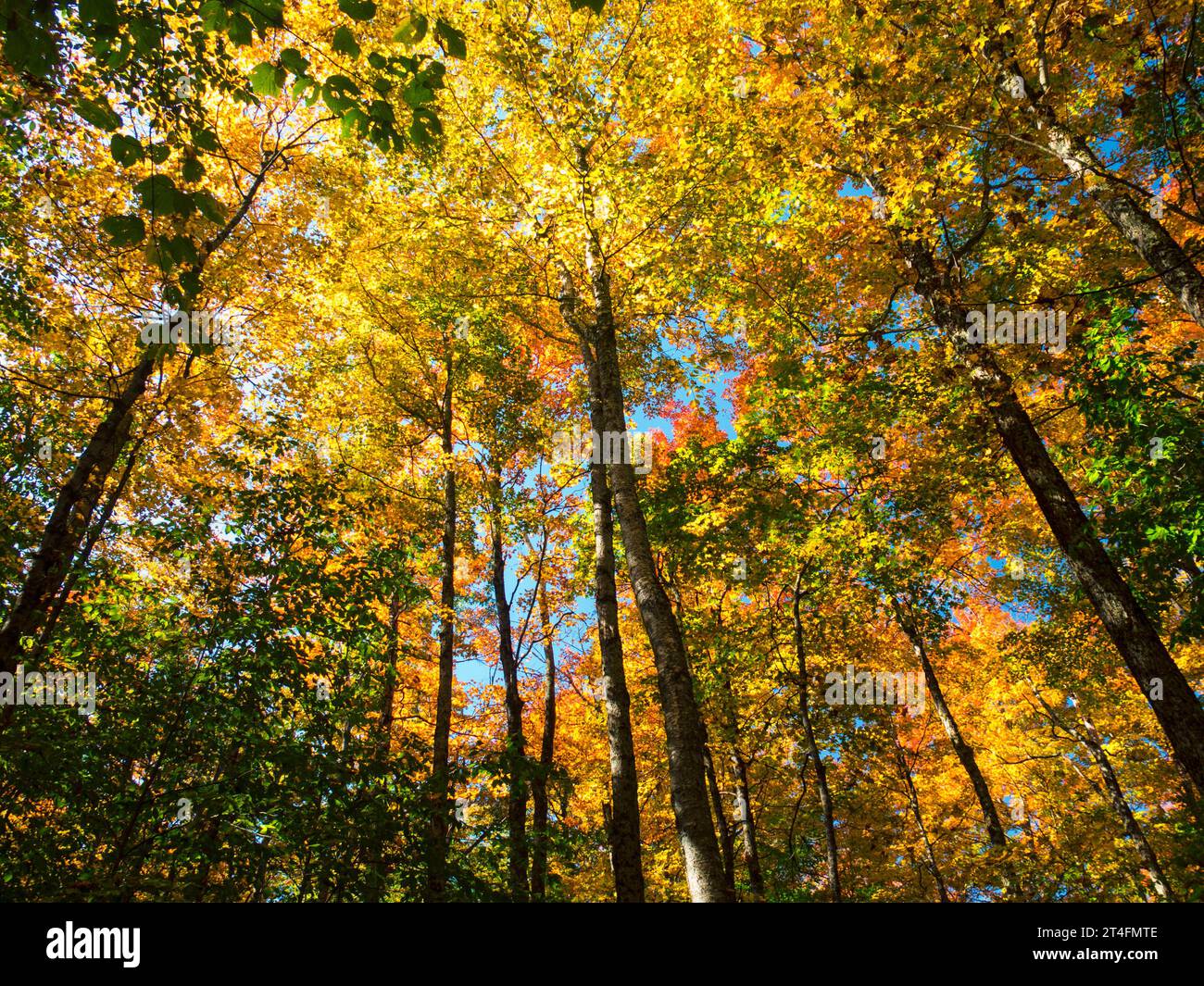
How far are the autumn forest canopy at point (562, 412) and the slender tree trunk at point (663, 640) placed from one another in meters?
0.07

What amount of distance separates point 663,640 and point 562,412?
9425 mm

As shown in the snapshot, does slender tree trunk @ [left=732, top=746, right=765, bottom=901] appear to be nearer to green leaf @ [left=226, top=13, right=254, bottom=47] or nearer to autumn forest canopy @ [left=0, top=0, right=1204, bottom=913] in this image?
autumn forest canopy @ [left=0, top=0, right=1204, bottom=913]

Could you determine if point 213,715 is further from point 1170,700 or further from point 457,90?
point 457,90

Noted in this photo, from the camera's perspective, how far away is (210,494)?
6031 millimetres

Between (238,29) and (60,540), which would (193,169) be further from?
(60,540)

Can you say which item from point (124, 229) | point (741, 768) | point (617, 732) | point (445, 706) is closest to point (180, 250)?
point (124, 229)

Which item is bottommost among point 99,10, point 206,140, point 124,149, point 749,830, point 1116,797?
point 1116,797

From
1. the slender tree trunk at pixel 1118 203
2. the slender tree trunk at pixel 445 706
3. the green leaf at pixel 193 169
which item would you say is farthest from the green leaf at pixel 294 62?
the slender tree trunk at pixel 1118 203

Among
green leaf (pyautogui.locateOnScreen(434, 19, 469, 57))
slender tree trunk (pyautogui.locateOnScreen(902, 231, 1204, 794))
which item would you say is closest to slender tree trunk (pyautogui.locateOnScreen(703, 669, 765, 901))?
slender tree trunk (pyautogui.locateOnScreen(902, 231, 1204, 794))

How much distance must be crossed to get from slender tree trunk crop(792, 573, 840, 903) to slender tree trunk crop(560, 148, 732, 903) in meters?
5.99

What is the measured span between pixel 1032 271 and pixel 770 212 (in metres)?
4.75

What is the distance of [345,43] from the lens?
294 centimetres
